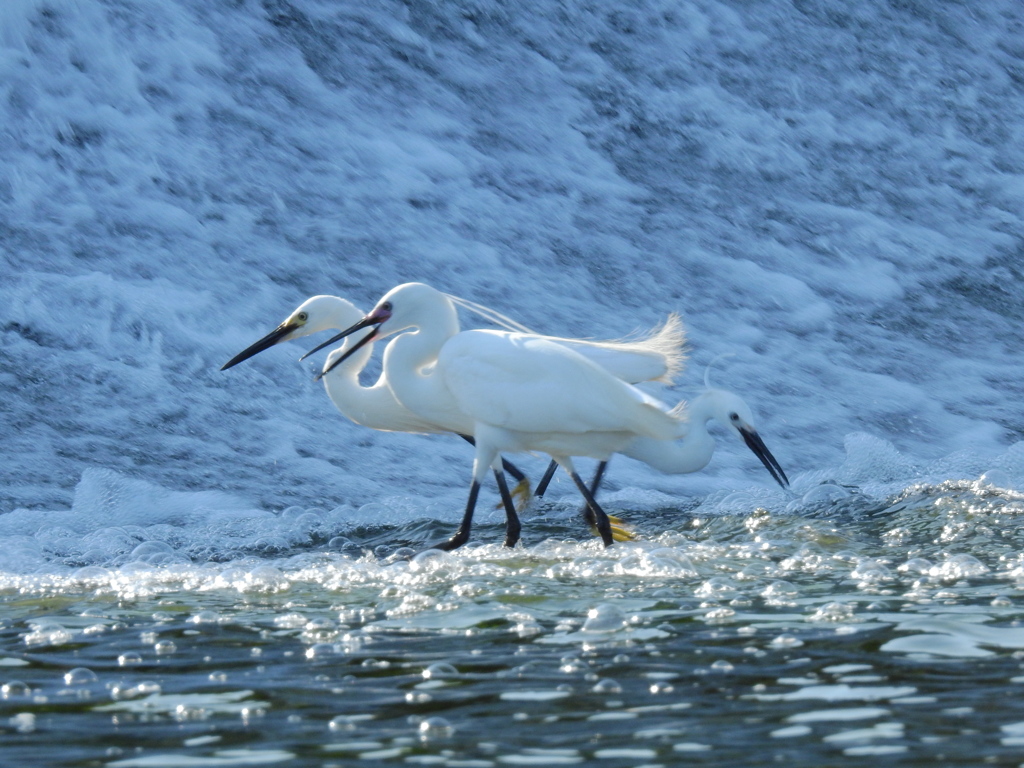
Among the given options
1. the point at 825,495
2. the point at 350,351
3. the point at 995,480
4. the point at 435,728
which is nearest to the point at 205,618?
the point at 435,728

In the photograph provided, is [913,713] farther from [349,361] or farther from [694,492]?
[694,492]

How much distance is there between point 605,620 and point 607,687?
2.46ft

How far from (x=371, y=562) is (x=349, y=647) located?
1.94 metres

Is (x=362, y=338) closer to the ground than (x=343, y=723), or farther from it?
farther from it

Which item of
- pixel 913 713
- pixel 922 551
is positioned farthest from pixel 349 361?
pixel 913 713

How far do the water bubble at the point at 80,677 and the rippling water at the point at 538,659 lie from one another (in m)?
0.01

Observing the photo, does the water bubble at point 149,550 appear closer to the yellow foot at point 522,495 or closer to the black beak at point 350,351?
the black beak at point 350,351

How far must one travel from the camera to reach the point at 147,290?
11352 mm

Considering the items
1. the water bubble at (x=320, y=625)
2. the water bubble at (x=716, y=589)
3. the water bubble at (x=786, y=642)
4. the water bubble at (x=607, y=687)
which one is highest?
the water bubble at (x=607, y=687)

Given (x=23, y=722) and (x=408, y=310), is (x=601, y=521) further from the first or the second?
(x=23, y=722)

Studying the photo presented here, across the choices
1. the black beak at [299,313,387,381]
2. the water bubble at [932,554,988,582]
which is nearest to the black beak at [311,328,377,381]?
the black beak at [299,313,387,381]

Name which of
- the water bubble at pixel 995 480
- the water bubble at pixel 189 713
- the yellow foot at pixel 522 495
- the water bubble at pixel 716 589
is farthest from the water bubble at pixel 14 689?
the water bubble at pixel 995 480

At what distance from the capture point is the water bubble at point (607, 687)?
317cm

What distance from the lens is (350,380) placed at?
707 centimetres
